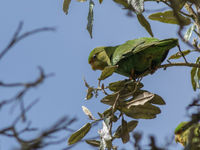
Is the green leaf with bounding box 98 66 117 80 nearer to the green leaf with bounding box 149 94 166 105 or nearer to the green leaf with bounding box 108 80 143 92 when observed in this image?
the green leaf with bounding box 108 80 143 92

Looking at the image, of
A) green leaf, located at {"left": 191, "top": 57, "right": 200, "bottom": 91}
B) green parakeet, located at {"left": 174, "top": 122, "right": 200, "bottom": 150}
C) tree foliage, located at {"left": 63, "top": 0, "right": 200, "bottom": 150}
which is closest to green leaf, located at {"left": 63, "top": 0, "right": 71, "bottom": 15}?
tree foliage, located at {"left": 63, "top": 0, "right": 200, "bottom": 150}

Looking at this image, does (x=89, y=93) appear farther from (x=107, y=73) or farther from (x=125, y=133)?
(x=125, y=133)

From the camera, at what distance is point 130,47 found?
2.74 meters

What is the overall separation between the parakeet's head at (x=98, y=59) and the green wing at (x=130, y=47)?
0.98ft

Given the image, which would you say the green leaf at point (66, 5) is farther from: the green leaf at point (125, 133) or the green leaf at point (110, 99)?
the green leaf at point (125, 133)

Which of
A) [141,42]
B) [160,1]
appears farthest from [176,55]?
[160,1]

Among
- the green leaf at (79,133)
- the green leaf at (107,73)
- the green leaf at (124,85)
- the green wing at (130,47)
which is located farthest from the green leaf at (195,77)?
the green leaf at (79,133)

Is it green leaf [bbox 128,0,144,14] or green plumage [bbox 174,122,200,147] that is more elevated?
green leaf [bbox 128,0,144,14]

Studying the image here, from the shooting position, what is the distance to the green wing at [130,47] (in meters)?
2.70

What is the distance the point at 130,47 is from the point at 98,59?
571mm

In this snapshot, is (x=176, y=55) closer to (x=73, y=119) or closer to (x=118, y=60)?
(x=118, y=60)

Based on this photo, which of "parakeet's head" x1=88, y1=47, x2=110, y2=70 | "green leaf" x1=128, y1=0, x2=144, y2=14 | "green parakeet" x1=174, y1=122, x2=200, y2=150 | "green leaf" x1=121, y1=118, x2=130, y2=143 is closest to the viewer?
"green parakeet" x1=174, y1=122, x2=200, y2=150

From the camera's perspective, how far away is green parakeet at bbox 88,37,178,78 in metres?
2.60

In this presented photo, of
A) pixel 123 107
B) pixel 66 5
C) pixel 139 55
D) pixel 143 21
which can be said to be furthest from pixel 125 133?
pixel 66 5
